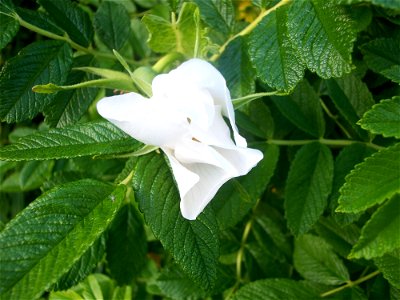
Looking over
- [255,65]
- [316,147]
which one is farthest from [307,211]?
[255,65]

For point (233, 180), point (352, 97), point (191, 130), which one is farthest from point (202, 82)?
point (352, 97)

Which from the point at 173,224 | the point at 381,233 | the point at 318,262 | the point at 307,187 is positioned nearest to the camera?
the point at 381,233

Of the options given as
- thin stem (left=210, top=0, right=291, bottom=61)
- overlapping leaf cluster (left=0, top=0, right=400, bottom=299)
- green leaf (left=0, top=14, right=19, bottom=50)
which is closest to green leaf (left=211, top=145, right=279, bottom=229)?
overlapping leaf cluster (left=0, top=0, right=400, bottom=299)

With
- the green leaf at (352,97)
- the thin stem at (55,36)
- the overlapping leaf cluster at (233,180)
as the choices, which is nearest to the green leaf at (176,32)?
the overlapping leaf cluster at (233,180)

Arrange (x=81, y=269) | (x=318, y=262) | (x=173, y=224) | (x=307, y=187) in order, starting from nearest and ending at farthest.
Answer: (x=173, y=224) < (x=81, y=269) < (x=307, y=187) < (x=318, y=262)

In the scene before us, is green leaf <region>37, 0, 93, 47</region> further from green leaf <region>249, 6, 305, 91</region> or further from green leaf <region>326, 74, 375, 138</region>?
green leaf <region>326, 74, 375, 138</region>

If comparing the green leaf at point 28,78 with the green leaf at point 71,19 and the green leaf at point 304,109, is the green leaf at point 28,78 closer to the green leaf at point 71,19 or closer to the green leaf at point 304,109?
the green leaf at point 71,19

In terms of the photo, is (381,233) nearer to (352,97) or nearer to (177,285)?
(352,97)
